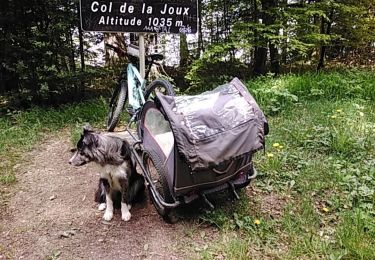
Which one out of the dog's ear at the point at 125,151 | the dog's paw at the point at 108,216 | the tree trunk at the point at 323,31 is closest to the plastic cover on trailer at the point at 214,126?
the dog's ear at the point at 125,151

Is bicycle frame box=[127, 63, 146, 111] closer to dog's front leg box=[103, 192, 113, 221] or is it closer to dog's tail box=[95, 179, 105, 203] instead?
dog's tail box=[95, 179, 105, 203]

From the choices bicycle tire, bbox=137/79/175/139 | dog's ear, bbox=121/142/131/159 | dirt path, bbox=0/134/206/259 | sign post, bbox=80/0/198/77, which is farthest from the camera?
sign post, bbox=80/0/198/77

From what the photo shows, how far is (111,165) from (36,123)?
9.99 ft

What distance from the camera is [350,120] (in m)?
4.25

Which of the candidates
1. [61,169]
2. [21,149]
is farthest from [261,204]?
[21,149]

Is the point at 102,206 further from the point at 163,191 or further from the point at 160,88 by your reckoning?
the point at 160,88

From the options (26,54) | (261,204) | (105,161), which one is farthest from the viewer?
(26,54)

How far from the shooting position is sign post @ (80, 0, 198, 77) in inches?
155

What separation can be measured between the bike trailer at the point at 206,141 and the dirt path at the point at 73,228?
0.30 m

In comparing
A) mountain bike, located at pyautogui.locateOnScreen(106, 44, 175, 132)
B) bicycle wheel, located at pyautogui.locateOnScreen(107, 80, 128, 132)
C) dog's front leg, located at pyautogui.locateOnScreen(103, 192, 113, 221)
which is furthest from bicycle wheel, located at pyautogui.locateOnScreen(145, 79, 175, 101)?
dog's front leg, located at pyautogui.locateOnScreen(103, 192, 113, 221)

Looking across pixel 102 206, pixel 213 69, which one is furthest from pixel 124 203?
pixel 213 69

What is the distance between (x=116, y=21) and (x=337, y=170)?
2.70 metres

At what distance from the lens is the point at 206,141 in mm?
2381

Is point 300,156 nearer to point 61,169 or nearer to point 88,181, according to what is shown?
point 88,181
